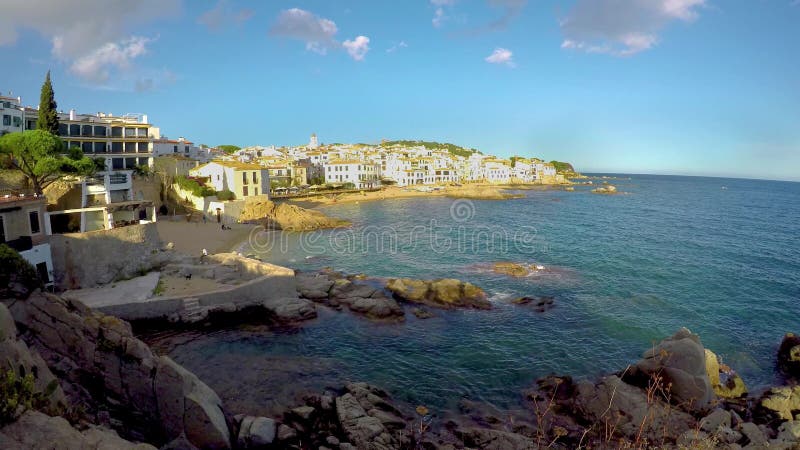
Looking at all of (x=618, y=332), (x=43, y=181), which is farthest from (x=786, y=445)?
(x=43, y=181)

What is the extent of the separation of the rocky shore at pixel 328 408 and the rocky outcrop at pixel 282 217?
141ft

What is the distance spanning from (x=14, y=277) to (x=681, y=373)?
2435 cm

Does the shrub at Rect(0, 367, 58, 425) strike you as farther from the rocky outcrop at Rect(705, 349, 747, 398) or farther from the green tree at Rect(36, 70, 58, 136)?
the green tree at Rect(36, 70, 58, 136)

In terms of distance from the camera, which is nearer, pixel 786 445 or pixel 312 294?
pixel 786 445

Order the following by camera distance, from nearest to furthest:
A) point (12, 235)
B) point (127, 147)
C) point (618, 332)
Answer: point (12, 235), point (618, 332), point (127, 147)

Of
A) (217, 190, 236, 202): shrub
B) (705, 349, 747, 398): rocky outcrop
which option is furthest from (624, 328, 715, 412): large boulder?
(217, 190, 236, 202): shrub

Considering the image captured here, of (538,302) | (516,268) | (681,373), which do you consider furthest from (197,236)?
(681,373)

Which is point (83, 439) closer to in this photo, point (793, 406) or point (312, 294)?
point (312, 294)

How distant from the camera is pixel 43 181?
28.9 metres

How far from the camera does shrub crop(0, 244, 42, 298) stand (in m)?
12.6

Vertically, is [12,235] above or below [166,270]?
above

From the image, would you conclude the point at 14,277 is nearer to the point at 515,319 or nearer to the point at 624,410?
the point at 624,410

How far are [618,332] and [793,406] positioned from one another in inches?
335

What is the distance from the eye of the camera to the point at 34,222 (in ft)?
75.3
